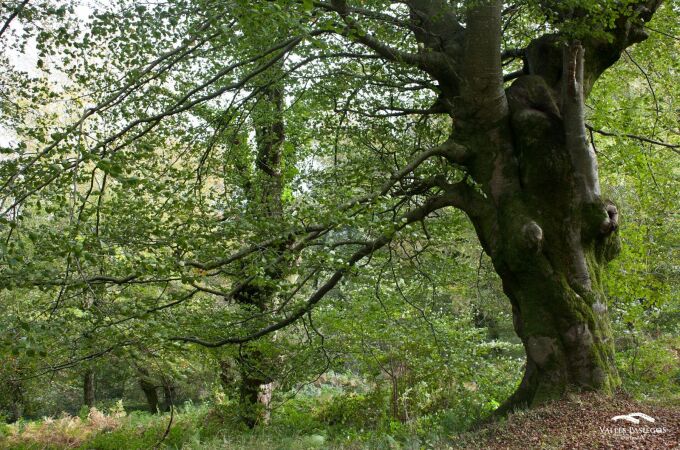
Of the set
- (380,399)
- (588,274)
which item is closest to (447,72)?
(588,274)

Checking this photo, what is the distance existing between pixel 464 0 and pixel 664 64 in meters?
4.98

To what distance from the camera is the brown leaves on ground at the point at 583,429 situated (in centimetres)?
377

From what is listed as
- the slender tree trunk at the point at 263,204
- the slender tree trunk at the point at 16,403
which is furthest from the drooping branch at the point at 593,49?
the slender tree trunk at the point at 16,403

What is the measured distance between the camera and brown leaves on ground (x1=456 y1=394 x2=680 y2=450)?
12.4 ft

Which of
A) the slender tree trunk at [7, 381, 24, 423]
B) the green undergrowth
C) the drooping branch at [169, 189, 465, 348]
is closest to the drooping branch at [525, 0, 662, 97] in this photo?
the drooping branch at [169, 189, 465, 348]

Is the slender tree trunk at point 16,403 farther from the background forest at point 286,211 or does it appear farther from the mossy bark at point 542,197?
the mossy bark at point 542,197

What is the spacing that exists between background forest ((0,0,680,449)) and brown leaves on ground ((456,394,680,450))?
75 mm

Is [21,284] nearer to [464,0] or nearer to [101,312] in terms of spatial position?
[101,312]

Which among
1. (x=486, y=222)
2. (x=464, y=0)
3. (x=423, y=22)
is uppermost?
(x=423, y=22)

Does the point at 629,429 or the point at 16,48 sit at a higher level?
the point at 16,48

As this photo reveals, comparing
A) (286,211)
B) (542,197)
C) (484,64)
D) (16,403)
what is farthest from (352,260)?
(16,403)

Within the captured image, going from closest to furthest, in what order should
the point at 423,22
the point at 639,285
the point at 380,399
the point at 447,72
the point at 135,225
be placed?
1. the point at 135,225
2. the point at 447,72
3. the point at 423,22
4. the point at 639,285
5. the point at 380,399

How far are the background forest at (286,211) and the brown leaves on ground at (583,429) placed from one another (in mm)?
75

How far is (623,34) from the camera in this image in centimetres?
604
